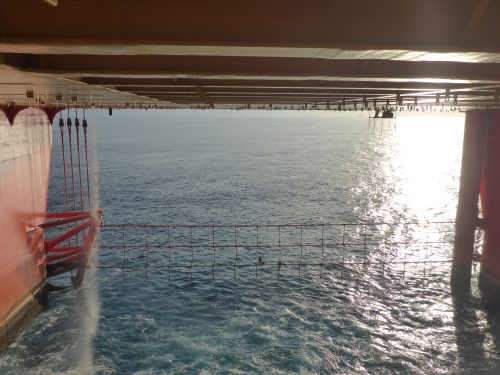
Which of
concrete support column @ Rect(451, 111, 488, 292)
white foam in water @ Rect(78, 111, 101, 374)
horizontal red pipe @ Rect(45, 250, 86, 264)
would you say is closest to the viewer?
white foam in water @ Rect(78, 111, 101, 374)

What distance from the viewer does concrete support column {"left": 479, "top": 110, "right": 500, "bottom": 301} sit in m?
25.2

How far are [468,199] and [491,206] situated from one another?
150 centimetres

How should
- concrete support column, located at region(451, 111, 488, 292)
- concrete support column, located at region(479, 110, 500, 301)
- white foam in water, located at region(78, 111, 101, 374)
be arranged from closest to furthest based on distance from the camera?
white foam in water, located at region(78, 111, 101, 374) → concrete support column, located at region(479, 110, 500, 301) → concrete support column, located at region(451, 111, 488, 292)

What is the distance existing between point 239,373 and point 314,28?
17019 millimetres

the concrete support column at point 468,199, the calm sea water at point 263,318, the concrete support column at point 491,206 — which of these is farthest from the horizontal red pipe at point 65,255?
the concrete support column at point 491,206

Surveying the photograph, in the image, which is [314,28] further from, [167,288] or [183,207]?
[183,207]

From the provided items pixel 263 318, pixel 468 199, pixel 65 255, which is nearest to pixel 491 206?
pixel 468 199

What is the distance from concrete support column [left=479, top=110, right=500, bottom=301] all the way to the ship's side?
28342 millimetres

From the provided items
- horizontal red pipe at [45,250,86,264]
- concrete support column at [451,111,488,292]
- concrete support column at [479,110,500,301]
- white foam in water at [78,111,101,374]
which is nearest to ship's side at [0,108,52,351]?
horizontal red pipe at [45,250,86,264]

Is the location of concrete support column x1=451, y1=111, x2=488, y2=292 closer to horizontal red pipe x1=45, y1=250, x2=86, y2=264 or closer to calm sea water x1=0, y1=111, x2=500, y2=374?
calm sea water x1=0, y1=111, x2=500, y2=374

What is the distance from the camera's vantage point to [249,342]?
829 inches

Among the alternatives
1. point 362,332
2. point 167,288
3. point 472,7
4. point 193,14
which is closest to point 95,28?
point 193,14

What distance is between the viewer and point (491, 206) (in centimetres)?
2591

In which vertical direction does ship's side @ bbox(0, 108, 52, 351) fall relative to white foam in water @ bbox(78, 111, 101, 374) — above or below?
above
